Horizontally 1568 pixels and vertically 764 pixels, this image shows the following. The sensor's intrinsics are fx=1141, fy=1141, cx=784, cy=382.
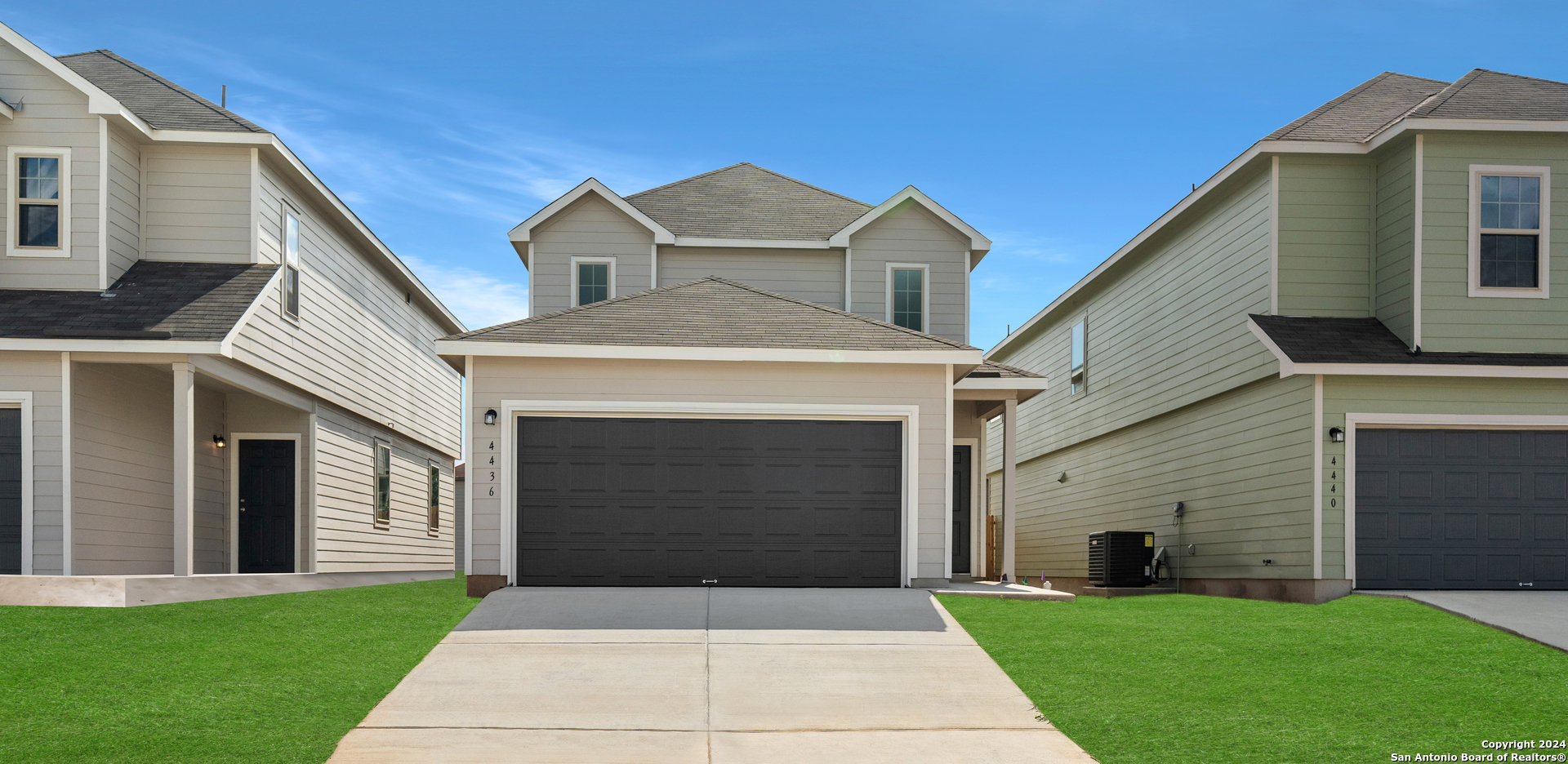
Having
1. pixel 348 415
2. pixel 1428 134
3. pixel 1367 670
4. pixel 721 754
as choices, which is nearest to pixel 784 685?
pixel 721 754

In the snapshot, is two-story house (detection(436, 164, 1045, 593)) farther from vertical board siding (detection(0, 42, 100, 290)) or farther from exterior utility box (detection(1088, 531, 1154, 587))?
vertical board siding (detection(0, 42, 100, 290))

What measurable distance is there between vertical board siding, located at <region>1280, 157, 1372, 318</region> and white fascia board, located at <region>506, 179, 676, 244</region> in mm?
9513

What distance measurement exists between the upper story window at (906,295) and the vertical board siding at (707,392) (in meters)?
5.27

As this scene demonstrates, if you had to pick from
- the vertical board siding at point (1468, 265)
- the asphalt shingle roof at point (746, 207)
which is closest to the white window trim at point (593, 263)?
the asphalt shingle roof at point (746, 207)

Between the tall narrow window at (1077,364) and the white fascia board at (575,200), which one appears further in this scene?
the tall narrow window at (1077,364)

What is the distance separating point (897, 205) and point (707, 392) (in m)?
6.71

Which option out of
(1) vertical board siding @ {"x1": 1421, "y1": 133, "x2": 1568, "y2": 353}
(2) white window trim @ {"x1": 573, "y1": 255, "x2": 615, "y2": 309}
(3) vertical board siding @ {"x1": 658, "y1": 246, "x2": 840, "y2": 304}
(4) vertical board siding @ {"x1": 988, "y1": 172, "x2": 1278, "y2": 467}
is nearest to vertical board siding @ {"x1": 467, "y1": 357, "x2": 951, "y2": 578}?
(4) vertical board siding @ {"x1": 988, "y1": 172, "x2": 1278, "y2": 467}

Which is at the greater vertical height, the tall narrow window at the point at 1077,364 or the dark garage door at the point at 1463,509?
the tall narrow window at the point at 1077,364

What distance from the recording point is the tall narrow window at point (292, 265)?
16000mm

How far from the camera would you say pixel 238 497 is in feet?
55.2

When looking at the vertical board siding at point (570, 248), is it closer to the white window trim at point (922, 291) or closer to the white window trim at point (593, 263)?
the white window trim at point (593, 263)

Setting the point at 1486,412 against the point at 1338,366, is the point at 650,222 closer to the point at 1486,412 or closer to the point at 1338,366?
the point at 1338,366

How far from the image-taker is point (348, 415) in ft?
61.8

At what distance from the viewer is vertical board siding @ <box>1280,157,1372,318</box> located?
48.4ft
